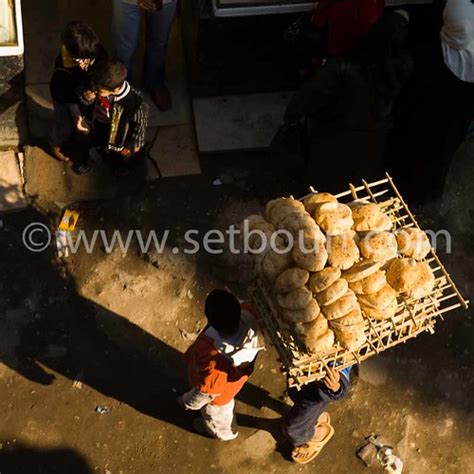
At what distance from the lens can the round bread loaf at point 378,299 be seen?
428 centimetres

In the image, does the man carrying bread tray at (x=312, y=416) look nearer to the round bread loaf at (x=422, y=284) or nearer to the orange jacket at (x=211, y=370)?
the orange jacket at (x=211, y=370)

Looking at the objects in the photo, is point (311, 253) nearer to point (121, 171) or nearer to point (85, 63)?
point (85, 63)

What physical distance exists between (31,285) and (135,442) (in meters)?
1.62

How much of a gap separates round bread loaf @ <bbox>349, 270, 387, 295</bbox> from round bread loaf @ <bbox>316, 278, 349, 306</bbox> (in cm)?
10

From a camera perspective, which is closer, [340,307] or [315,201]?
[340,307]

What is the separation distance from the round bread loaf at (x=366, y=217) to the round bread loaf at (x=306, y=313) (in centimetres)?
55

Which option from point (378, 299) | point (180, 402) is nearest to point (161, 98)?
point (180, 402)

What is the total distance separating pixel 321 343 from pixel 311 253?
0.50 meters

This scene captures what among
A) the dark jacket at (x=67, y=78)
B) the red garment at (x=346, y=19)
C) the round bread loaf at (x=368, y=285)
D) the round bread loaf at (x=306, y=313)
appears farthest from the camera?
the dark jacket at (x=67, y=78)

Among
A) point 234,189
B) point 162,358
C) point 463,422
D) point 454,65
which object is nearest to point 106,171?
point 234,189

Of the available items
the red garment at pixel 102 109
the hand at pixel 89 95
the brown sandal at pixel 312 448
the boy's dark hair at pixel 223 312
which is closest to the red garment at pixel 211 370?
the boy's dark hair at pixel 223 312

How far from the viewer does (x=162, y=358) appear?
635 cm

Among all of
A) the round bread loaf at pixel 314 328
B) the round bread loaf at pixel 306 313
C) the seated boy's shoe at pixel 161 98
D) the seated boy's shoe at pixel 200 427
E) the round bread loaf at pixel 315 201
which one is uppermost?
the round bread loaf at pixel 315 201

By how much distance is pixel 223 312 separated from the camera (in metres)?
4.54
